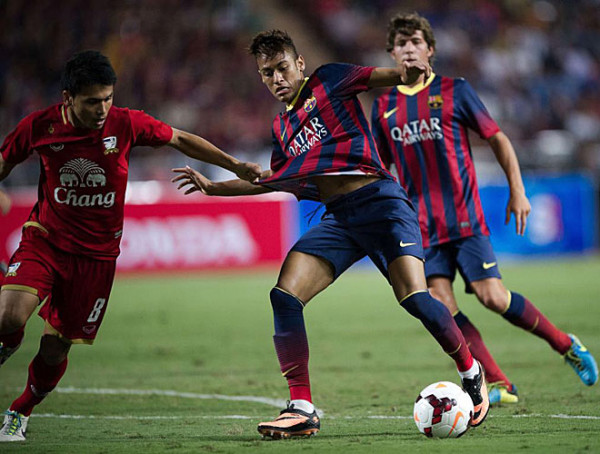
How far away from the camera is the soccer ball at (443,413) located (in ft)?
15.7

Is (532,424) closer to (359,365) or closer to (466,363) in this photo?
(466,363)

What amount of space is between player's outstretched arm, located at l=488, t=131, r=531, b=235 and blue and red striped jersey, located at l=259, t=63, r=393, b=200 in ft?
3.32

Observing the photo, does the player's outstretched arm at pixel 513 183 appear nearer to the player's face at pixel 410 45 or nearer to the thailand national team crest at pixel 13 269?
the player's face at pixel 410 45

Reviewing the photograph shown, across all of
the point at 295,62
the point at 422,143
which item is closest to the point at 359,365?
the point at 422,143

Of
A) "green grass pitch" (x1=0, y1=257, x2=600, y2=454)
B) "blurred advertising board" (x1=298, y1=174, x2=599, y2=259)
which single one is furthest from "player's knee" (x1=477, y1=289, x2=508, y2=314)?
"blurred advertising board" (x1=298, y1=174, x2=599, y2=259)

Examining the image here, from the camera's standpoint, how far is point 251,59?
22.8 m

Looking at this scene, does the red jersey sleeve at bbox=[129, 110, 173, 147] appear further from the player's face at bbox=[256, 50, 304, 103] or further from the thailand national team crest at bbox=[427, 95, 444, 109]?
the thailand national team crest at bbox=[427, 95, 444, 109]

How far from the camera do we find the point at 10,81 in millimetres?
20672

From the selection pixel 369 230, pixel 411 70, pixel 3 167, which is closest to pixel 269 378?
pixel 369 230

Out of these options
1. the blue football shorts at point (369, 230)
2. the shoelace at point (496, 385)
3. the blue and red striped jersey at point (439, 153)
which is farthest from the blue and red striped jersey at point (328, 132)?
the shoelace at point (496, 385)

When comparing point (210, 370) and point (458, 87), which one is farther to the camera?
point (210, 370)

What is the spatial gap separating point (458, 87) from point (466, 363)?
6.65ft

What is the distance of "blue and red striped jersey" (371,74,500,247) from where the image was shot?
6.27 m

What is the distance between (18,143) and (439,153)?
269cm
